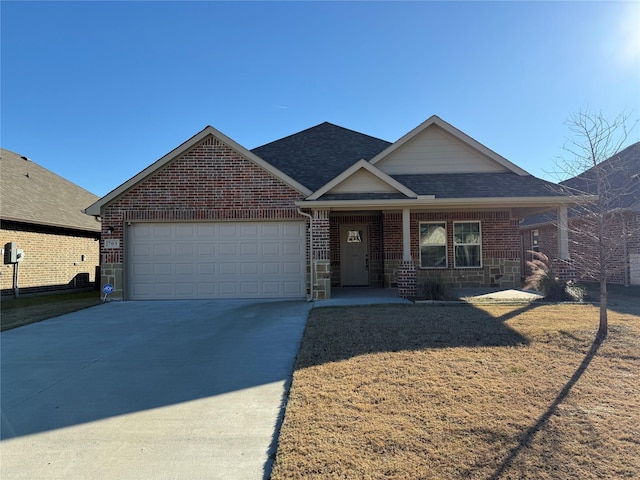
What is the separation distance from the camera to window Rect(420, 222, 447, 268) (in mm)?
12852

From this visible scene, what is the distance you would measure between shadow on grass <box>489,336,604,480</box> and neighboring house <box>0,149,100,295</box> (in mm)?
15255

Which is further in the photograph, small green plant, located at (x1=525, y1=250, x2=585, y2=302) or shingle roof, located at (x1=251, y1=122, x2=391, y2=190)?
shingle roof, located at (x1=251, y1=122, x2=391, y2=190)

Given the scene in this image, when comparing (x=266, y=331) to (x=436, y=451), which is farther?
(x=266, y=331)

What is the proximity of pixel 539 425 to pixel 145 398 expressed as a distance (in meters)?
4.01

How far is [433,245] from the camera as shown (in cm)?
1289

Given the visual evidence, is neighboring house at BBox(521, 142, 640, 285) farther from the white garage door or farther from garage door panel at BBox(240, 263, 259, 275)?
garage door panel at BBox(240, 263, 259, 275)

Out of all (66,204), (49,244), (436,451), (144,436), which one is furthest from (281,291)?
(66,204)

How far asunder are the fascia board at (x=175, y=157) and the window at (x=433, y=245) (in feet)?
14.8

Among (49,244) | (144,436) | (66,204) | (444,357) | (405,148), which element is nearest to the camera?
(144,436)

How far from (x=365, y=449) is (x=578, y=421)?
2.04 meters

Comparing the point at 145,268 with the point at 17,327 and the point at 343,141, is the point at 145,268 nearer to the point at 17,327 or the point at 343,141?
the point at 17,327

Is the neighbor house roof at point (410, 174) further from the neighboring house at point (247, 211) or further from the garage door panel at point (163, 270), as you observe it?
the garage door panel at point (163, 270)

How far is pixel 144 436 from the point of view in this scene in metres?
3.40

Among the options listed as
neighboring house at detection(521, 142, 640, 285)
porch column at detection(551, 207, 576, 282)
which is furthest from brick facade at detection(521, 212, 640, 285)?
porch column at detection(551, 207, 576, 282)
